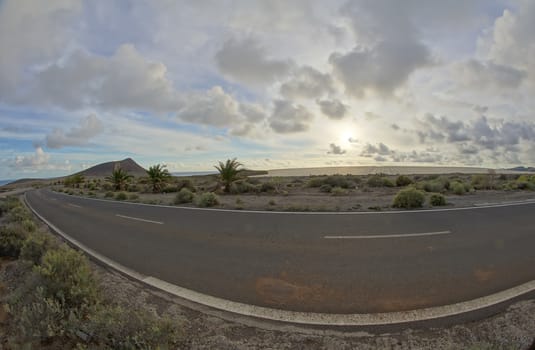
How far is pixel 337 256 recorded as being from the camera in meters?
5.04

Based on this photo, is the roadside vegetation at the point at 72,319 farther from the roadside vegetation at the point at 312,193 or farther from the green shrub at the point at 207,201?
the green shrub at the point at 207,201

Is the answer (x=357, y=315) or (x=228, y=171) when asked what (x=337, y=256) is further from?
(x=228, y=171)

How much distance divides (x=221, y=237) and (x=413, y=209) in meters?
8.27

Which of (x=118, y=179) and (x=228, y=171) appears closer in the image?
(x=228, y=171)

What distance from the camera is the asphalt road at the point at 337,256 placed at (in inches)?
140

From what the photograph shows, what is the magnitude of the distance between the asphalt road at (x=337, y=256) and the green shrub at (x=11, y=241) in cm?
145

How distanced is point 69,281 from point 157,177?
24763 mm

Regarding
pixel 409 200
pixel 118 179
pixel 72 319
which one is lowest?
pixel 72 319

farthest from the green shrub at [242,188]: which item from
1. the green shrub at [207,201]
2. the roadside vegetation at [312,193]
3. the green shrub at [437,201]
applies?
the green shrub at [437,201]

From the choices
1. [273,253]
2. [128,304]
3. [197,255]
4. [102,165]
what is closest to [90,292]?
[128,304]

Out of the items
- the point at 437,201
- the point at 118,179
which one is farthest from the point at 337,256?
the point at 118,179

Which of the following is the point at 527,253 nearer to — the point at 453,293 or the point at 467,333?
the point at 453,293

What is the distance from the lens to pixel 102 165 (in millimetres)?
155375

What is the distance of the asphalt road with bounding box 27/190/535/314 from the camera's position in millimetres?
3568
